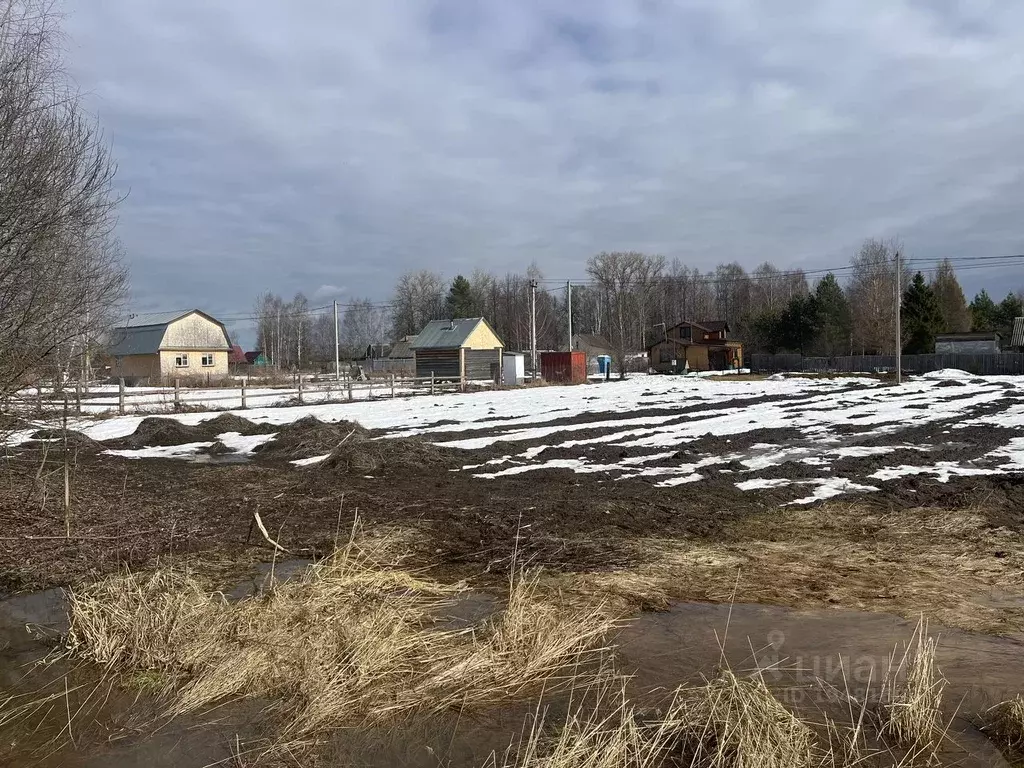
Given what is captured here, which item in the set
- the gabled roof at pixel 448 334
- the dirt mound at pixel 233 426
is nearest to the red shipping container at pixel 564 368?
the gabled roof at pixel 448 334

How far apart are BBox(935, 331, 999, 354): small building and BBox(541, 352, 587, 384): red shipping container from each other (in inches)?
1068

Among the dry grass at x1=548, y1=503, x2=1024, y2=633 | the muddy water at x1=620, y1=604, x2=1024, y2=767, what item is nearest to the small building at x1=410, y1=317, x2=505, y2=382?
the dry grass at x1=548, y1=503, x2=1024, y2=633

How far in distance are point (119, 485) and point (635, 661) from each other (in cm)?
1007

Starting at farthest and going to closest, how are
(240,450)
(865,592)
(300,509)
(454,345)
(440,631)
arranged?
(454,345), (240,450), (300,509), (865,592), (440,631)

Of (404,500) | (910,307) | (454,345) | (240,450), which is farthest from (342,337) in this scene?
(404,500)

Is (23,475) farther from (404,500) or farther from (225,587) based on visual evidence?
(225,587)

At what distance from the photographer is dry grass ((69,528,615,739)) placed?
14.4ft

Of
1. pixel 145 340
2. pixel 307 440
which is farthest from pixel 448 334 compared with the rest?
pixel 307 440

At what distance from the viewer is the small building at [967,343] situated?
171ft

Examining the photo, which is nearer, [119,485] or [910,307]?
[119,485]

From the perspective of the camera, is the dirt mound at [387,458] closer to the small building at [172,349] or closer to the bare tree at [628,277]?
the small building at [172,349]

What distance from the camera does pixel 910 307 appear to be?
184 feet

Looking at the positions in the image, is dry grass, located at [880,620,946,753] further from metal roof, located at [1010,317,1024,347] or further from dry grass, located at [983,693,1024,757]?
metal roof, located at [1010,317,1024,347]

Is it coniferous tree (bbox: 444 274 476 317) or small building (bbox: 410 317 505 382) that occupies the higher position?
coniferous tree (bbox: 444 274 476 317)
